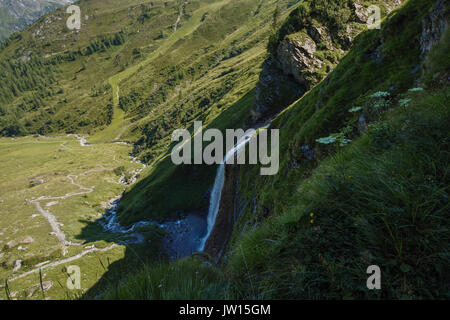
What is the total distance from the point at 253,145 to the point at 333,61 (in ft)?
87.2

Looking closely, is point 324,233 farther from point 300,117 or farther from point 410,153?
point 300,117

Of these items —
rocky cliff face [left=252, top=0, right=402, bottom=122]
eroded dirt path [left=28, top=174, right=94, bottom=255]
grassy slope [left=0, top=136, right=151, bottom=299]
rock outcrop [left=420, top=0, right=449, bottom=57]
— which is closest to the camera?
rock outcrop [left=420, top=0, right=449, bottom=57]

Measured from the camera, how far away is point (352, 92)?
18750mm

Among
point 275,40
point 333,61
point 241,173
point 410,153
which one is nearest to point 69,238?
point 241,173
